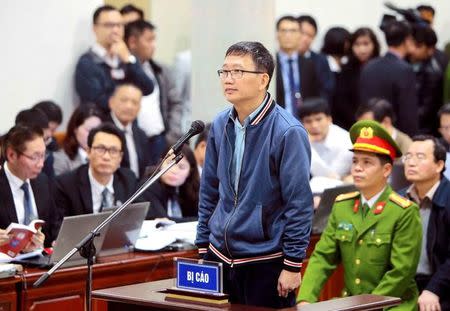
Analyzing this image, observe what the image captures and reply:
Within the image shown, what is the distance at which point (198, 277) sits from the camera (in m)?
4.62

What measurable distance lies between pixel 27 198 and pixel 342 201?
1.66 metres

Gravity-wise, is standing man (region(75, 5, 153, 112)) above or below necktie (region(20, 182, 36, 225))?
above

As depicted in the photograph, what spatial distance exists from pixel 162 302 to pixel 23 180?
205 centimetres

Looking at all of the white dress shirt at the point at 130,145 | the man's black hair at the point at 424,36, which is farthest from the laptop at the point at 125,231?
the man's black hair at the point at 424,36

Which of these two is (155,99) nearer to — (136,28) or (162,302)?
(136,28)

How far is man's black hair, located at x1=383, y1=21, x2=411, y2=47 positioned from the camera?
9.92m

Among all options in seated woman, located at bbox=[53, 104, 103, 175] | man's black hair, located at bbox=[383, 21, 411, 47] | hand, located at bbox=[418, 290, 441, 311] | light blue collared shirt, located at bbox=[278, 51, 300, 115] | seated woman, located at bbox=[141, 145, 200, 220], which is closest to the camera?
hand, located at bbox=[418, 290, 441, 311]

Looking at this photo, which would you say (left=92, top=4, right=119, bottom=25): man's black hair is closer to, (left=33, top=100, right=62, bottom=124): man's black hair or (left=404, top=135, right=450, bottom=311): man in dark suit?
(left=33, top=100, right=62, bottom=124): man's black hair

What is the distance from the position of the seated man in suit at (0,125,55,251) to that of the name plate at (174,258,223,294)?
6.17 ft

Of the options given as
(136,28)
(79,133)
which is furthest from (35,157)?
(136,28)

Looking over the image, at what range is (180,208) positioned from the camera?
7.45 metres

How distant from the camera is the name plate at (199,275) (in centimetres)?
455

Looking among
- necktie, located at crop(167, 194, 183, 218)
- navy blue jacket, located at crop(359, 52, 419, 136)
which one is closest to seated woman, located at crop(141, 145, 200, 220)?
necktie, located at crop(167, 194, 183, 218)

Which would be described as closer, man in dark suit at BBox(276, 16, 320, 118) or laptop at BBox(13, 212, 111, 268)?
laptop at BBox(13, 212, 111, 268)
